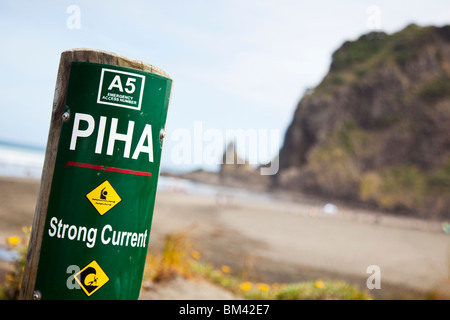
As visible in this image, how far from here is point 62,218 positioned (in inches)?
86.9

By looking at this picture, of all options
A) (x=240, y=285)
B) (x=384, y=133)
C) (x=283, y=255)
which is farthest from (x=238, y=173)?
(x=240, y=285)

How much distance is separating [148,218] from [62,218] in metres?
0.45

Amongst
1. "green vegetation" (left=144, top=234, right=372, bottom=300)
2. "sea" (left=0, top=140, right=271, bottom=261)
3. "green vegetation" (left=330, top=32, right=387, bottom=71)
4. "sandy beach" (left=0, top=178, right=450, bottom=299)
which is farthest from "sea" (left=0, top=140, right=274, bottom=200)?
"green vegetation" (left=330, top=32, right=387, bottom=71)

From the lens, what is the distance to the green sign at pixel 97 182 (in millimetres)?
2199

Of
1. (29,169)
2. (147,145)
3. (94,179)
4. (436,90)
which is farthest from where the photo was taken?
(436,90)

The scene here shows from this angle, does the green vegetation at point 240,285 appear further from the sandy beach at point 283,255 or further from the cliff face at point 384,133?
the cliff face at point 384,133

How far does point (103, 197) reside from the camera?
2.22 metres

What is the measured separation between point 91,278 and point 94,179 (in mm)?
526

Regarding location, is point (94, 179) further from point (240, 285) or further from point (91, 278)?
point (240, 285)

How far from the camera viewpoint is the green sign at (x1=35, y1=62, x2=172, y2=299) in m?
2.20

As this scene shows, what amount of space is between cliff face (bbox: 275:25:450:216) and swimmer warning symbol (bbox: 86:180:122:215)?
64.8 meters

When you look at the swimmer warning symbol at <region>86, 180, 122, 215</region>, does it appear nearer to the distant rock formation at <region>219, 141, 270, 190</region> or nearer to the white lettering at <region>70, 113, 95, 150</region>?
the white lettering at <region>70, 113, 95, 150</region>

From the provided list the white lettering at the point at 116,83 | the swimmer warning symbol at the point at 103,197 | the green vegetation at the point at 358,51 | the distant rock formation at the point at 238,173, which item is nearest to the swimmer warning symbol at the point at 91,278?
the swimmer warning symbol at the point at 103,197
